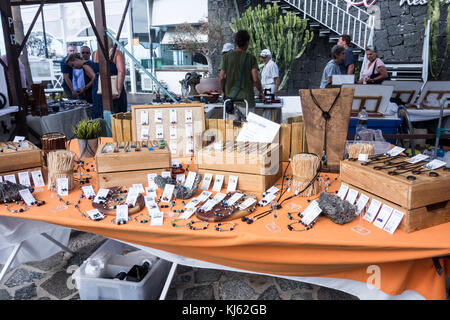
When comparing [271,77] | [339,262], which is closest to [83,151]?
[339,262]

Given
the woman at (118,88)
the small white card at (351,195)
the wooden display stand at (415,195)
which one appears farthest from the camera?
the woman at (118,88)

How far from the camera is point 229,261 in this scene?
4.68ft

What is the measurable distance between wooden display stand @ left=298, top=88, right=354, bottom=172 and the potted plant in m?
1.38

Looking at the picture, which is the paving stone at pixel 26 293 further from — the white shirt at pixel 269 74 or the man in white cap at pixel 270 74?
the white shirt at pixel 269 74

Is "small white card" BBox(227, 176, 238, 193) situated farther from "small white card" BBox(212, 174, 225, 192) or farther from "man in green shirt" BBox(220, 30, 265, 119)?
"man in green shirt" BBox(220, 30, 265, 119)

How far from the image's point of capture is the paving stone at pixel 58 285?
6.75 ft

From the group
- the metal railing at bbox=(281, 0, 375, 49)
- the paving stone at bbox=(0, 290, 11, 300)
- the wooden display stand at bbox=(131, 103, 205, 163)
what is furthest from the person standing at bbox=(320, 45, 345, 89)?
the metal railing at bbox=(281, 0, 375, 49)

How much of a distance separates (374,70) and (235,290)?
462 centimetres

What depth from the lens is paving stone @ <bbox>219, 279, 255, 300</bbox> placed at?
2027 millimetres

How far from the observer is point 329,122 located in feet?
5.90

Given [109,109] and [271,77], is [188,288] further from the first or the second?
[271,77]

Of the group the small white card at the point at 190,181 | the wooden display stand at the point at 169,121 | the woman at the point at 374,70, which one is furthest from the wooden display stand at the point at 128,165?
the woman at the point at 374,70

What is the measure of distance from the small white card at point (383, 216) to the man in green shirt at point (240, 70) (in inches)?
116

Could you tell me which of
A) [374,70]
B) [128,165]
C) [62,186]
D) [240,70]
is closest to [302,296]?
[128,165]
